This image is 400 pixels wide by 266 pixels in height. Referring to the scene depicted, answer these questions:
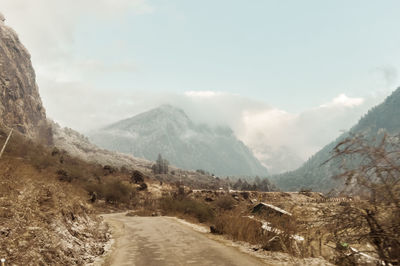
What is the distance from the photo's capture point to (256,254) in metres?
11.6

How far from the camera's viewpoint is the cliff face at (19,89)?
449 feet

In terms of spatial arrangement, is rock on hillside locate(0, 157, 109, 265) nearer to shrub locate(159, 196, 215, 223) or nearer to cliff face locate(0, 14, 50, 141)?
shrub locate(159, 196, 215, 223)

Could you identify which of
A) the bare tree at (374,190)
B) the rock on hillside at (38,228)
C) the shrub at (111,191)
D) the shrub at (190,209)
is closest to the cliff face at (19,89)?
the shrub at (111,191)

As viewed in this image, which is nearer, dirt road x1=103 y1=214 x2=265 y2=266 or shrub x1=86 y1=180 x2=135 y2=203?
dirt road x1=103 y1=214 x2=265 y2=266

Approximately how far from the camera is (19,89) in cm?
15712

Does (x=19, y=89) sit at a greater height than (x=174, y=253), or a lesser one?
greater

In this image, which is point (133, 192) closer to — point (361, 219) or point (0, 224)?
point (0, 224)

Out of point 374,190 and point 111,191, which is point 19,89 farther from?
point 374,190

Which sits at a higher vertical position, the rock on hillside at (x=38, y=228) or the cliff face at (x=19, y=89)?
the cliff face at (x=19, y=89)

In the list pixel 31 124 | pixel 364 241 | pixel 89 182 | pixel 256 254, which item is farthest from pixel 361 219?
pixel 31 124

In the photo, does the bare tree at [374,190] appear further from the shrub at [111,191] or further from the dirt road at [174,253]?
the shrub at [111,191]

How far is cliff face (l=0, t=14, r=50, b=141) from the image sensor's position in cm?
13700

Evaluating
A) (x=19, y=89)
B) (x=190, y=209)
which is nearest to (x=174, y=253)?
(x=190, y=209)

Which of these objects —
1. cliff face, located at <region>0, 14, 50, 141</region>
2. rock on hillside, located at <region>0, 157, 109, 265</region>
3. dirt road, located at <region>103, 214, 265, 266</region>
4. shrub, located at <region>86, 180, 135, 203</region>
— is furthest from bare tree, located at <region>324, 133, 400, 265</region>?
cliff face, located at <region>0, 14, 50, 141</region>
